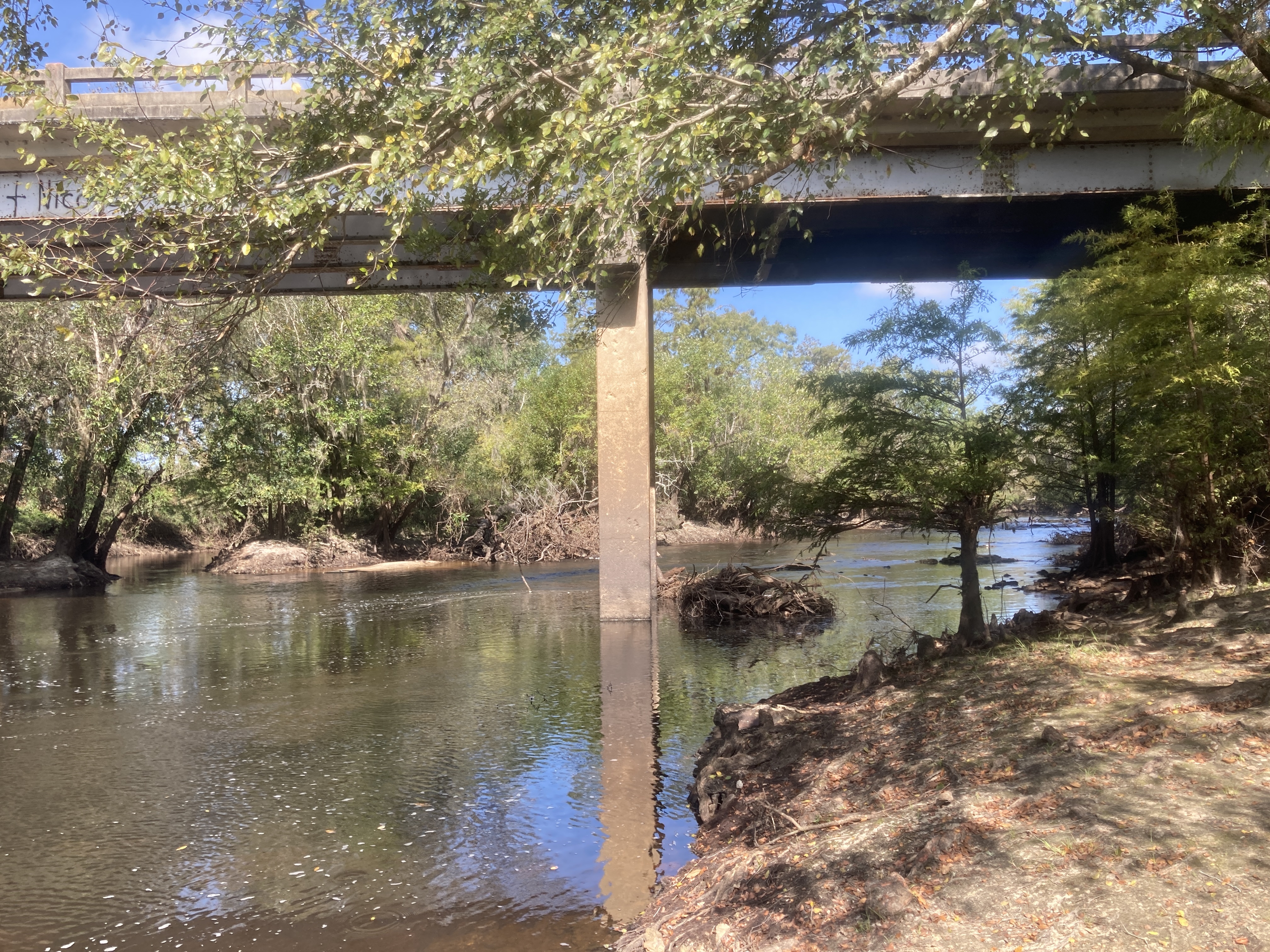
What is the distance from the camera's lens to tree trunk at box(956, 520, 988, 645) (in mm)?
9805

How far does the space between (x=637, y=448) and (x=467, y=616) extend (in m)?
4.94

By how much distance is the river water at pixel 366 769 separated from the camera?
5539mm

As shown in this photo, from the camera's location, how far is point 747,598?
1684 centimetres

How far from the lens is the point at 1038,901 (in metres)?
3.89

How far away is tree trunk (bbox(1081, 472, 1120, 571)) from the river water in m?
1.45

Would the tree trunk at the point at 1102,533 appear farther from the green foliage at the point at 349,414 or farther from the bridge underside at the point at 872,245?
the green foliage at the point at 349,414

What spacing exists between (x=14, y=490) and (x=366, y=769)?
24.2 m

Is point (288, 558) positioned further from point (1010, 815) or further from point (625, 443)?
point (1010, 815)

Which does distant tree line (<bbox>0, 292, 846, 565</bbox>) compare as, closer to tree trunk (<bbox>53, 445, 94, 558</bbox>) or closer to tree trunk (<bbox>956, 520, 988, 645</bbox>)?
tree trunk (<bbox>53, 445, 94, 558</bbox>)

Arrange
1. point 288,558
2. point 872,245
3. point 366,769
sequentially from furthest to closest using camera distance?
point 288,558 → point 872,245 → point 366,769

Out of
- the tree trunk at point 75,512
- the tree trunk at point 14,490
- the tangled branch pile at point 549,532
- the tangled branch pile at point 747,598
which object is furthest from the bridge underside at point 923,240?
the tree trunk at point 14,490

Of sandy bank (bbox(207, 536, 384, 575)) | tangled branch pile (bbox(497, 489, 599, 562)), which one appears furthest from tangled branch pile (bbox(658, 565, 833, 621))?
sandy bank (bbox(207, 536, 384, 575))

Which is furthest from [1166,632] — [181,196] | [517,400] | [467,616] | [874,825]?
[517,400]

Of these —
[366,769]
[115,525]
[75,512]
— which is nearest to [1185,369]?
[366,769]
